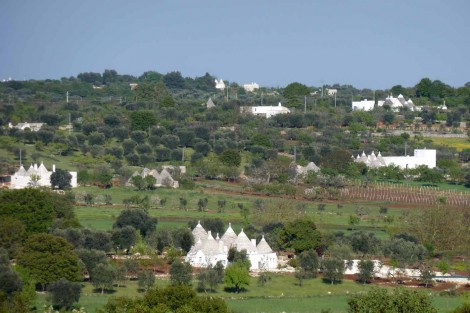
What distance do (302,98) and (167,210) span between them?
77460 millimetres

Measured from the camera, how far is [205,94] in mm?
188500

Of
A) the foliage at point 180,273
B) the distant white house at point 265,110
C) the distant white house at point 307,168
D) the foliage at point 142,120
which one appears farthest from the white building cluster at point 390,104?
the foliage at point 180,273

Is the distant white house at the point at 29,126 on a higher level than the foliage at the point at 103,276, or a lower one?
higher

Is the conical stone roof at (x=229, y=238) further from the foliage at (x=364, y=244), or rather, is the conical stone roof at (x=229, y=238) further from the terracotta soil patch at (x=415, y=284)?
the terracotta soil patch at (x=415, y=284)

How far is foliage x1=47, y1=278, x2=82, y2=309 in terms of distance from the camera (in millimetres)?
53344

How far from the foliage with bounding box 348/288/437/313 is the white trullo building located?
19879 mm

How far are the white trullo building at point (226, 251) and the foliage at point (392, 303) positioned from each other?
65.2 feet

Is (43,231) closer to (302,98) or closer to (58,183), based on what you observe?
(58,183)

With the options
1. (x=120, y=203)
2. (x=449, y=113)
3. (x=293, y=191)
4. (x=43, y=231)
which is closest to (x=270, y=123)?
(x=449, y=113)

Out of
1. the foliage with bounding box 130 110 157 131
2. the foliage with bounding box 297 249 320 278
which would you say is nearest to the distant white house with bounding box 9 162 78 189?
the foliage with bounding box 130 110 157 131

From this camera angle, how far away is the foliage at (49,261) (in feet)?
188

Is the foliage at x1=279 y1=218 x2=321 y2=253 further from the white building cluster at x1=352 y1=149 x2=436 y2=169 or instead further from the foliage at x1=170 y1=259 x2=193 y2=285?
the white building cluster at x1=352 y1=149 x2=436 y2=169

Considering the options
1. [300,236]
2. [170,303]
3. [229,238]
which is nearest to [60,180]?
[229,238]

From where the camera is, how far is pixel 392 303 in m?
45.3
